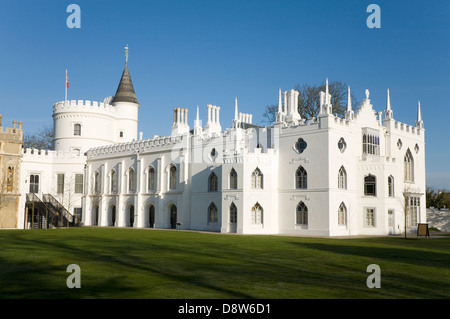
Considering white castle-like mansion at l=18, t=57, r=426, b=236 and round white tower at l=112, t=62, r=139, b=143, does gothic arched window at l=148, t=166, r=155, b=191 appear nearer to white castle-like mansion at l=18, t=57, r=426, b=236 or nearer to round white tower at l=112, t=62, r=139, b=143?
white castle-like mansion at l=18, t=57, r=426, b=236

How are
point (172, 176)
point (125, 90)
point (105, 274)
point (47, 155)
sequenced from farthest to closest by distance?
point (125, 90)
point (47, 155)
point (172, 176)
point (105, 274)

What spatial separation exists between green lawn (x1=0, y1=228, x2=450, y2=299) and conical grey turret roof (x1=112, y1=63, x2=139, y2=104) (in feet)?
115

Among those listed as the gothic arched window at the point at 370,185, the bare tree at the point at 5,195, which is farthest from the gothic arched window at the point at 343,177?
the bare tree at the point at 5,195

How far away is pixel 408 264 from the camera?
1429cm

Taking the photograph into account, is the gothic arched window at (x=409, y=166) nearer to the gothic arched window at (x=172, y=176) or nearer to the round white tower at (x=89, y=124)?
the gothic arched window at (x=172, y=176)

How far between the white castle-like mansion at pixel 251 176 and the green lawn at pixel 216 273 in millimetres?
14516

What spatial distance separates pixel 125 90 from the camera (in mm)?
51531

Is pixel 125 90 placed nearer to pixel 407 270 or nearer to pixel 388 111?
pixel 388 111

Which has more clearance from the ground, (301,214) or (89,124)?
(89,124)

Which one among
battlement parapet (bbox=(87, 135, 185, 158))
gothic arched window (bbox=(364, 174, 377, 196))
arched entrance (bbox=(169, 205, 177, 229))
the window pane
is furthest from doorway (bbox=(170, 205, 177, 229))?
gothic arched window (bbox=(364, 174, 377, 196))

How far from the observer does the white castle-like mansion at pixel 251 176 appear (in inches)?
1256

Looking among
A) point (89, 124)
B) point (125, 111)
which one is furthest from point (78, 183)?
point (125, 111)

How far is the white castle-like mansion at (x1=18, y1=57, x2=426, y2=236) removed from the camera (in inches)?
A: 1256

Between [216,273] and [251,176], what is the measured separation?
2144cm
